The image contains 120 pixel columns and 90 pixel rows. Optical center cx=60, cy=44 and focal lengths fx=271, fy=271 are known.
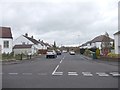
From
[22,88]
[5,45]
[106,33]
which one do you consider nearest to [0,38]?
[5,45]

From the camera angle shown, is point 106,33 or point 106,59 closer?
point 106,59

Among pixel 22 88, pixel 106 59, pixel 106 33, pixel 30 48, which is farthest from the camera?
pixel 30 48

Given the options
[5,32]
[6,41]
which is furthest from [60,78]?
[5,32]

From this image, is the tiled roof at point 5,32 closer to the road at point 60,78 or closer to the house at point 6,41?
the house at point 6,41

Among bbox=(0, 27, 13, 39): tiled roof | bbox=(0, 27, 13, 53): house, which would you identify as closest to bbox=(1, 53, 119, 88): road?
bbox=(0, 27, 13, 53): house

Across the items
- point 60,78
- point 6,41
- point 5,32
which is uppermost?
point 5,32

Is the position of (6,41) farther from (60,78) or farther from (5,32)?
(60,78)

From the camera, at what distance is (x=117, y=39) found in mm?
60969

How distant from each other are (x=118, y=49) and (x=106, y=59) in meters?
20.1

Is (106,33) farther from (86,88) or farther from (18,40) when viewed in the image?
(86,88)

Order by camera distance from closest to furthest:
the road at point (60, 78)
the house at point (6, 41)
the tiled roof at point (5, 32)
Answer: the road at point (60, 78), the house at point (6, 41), the tiled roof at point (5, 32)

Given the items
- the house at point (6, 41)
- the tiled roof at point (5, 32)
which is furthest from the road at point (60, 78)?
the tiled roof at point (5, 32)

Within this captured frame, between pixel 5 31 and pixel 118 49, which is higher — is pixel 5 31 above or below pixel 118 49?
above

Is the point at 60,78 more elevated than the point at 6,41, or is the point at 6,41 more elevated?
the point at 6,41
